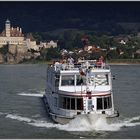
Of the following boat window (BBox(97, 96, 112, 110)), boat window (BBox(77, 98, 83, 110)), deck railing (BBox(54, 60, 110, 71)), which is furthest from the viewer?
deck railing (BBox(54, 60, 110, 71))

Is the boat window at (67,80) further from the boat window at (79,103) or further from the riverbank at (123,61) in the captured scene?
the riverbank at (123,61)

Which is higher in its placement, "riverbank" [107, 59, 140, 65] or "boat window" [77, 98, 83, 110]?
"boat window" [77, 98, 83, 110]

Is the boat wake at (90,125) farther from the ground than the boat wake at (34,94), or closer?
farther from the ground

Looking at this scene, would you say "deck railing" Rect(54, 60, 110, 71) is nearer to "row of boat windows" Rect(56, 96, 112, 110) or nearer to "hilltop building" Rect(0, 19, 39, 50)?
"row of boat windows" Rect(56, 96, 112, 110)

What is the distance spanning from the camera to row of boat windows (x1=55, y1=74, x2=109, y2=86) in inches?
754

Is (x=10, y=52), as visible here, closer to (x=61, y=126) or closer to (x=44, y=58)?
(x=44, y=58)

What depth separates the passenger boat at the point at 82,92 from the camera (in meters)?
18.6

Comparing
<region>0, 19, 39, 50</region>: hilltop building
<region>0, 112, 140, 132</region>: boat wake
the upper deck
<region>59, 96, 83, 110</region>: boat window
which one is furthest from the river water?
<region>0, 19, 39, 50</region>: hilltop building

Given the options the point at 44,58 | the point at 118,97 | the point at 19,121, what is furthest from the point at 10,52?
the point at 19,121

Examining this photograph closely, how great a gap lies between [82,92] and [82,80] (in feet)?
2.02

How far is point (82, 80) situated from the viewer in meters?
19.2

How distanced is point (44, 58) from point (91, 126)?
3530 inches

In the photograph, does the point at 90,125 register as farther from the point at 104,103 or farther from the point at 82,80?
the point at 82,80

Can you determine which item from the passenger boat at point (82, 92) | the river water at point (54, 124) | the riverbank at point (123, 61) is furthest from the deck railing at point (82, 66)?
the riverbank at point (123, 61)
